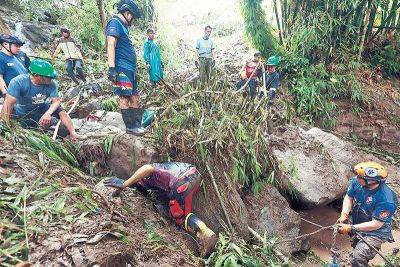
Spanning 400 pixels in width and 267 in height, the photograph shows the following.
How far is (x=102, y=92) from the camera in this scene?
22.4 feet

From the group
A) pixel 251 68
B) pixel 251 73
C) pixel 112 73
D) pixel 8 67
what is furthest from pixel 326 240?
pixel 8 67

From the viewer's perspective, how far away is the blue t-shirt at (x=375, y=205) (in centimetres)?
375

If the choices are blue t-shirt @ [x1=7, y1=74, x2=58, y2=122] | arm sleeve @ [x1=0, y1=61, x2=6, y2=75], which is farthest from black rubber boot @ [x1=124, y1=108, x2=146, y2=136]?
arm sleeve @ [x1=0, y1=61, x2=6, y2=75]

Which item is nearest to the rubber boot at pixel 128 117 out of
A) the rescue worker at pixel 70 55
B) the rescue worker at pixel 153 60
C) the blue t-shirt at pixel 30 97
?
the blue t-shirt at pixel 30 97

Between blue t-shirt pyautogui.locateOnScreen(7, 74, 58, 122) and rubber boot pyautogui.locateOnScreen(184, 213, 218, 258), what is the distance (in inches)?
95.6

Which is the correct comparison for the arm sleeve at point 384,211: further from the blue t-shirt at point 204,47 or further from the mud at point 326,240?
the blue t-shirt at point 204,47

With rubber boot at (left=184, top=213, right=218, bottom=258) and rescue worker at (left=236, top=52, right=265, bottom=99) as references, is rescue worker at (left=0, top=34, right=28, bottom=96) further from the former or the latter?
rescue worker at (left=236, top=52, right=265, bottom=99)

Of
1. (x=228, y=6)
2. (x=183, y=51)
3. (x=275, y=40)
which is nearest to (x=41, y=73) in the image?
(x=275, y=40)

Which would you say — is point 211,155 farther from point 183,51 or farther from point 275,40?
point 183,51

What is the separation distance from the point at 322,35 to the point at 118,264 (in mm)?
7972

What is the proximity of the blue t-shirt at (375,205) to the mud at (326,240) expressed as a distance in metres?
1.12

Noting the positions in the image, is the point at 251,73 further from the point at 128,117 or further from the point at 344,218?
the point at 344,218

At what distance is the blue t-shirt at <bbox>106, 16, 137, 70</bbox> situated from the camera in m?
4.20

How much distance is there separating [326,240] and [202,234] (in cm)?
261
